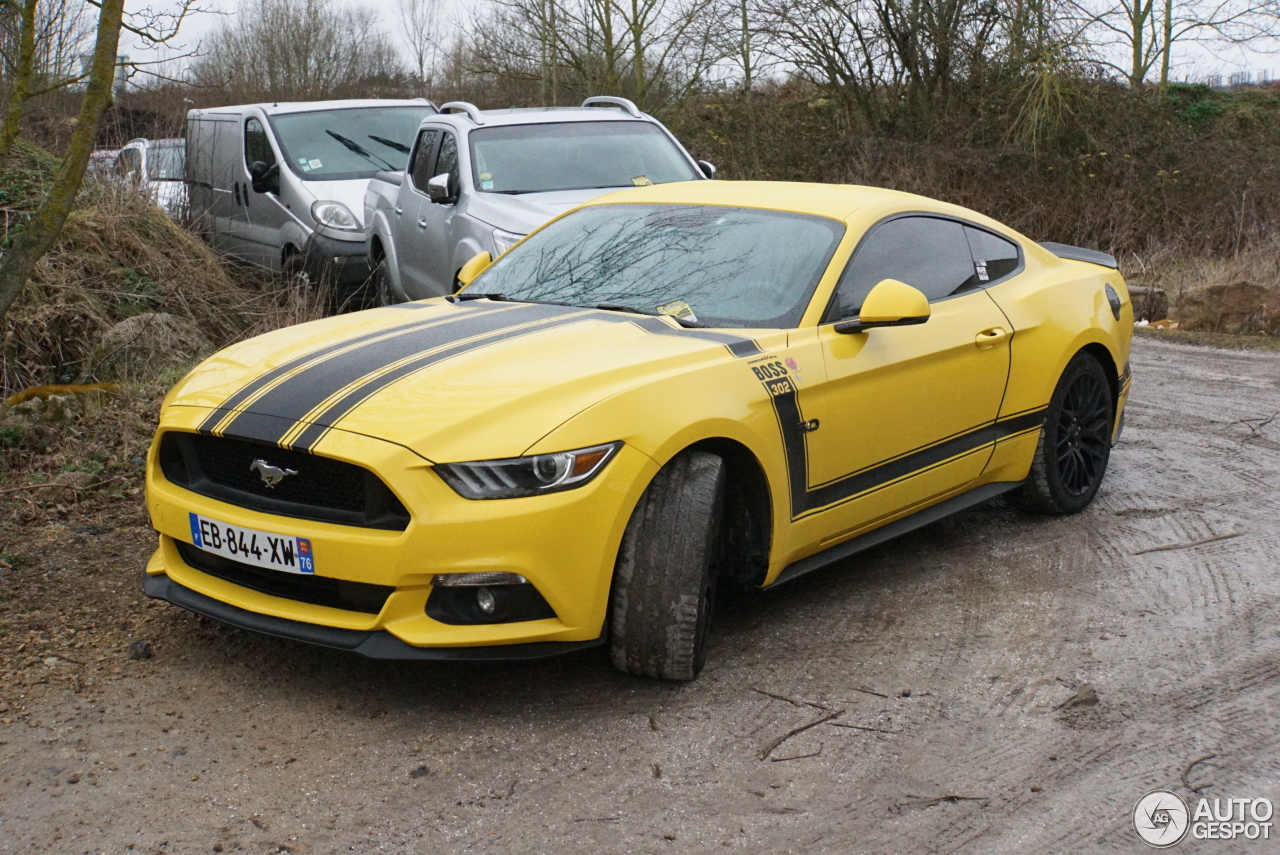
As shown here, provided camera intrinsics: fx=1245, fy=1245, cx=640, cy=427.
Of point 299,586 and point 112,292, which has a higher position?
point 112,292

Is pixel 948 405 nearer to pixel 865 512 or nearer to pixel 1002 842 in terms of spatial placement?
pixel 865 512

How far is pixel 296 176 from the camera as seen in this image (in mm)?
10664

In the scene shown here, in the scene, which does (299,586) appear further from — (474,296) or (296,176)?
(296,176)

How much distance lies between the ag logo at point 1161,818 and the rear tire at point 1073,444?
2390 millimetres

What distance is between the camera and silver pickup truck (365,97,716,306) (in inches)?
325

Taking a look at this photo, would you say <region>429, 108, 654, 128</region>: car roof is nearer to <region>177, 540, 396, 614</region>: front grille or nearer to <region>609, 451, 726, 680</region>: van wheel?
<region>177, 540, 396, 614</region>: front grille

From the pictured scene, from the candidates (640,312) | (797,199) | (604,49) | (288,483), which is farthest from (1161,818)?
(604,49)

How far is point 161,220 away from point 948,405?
21.7 ft

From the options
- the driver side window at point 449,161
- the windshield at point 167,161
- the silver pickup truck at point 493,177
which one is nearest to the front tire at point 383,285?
the silver pickup truck at point 493,177

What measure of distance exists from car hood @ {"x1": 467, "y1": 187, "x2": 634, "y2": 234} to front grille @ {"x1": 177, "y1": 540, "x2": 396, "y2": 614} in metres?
4.25

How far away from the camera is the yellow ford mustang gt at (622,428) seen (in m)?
3.46

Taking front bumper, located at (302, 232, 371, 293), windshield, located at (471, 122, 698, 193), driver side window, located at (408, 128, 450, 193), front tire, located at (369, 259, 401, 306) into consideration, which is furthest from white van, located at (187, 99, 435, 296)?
windshield, located at (471, 122, 698, 193)

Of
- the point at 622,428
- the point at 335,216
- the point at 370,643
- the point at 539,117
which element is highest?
the point at 539,117

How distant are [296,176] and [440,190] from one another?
2.76 meters
